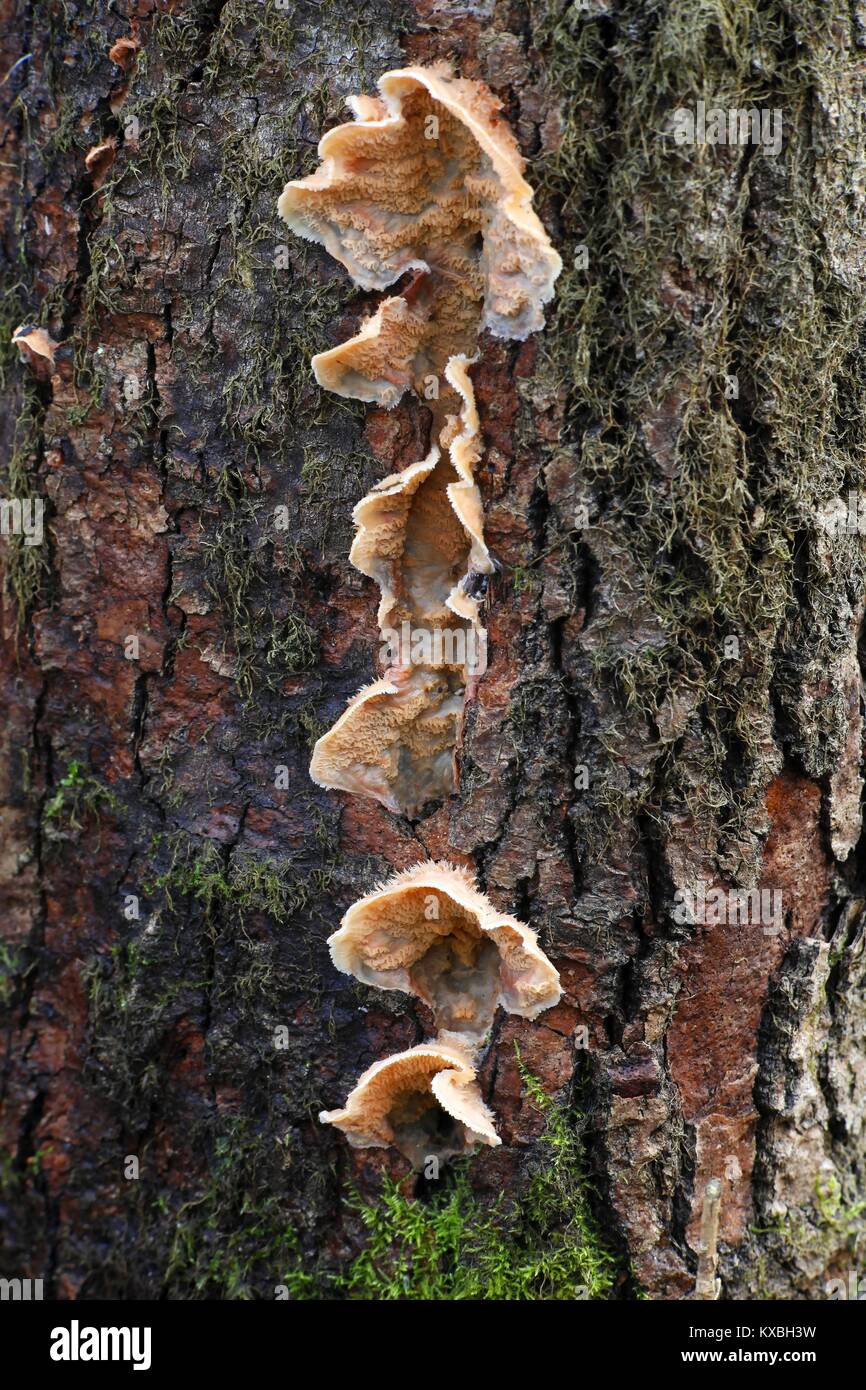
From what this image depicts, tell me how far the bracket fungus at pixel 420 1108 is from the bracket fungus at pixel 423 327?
2.21ft

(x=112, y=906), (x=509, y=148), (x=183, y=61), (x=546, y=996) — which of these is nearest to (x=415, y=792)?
(x=546, y=996)

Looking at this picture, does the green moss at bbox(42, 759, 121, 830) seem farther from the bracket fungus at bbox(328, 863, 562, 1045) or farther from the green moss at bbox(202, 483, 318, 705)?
the bracket fungus at bbox(328, 863, 562, 1045)

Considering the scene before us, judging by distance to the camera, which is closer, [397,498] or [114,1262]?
[397,498]

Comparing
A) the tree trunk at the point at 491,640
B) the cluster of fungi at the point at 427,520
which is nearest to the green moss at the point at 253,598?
the tree trunk at the point at 491,640

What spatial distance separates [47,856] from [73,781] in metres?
0.27

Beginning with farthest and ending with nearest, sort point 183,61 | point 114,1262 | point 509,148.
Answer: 1. point 114,1262
2. point 183,61
3. point 509,148

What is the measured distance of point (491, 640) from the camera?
2.75 metres

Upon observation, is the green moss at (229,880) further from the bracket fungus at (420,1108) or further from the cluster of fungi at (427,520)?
the bracket fungus at (420,1108)

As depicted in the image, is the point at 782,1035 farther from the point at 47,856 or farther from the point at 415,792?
the point at 47,856

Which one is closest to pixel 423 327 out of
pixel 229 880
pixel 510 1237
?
pixel 229 880

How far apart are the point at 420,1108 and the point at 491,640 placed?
1.35 meters

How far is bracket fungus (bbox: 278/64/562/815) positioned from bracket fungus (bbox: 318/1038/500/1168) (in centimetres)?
67

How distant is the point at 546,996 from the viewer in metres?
2.75

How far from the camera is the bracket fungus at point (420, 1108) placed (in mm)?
2676
